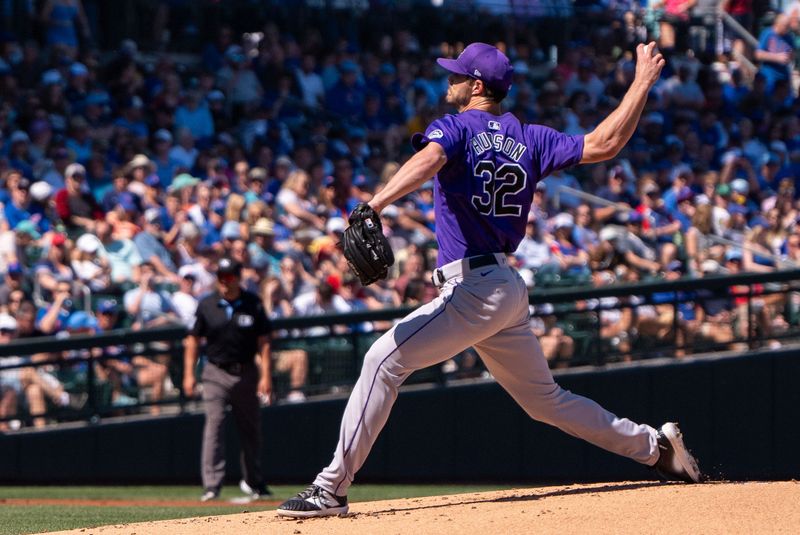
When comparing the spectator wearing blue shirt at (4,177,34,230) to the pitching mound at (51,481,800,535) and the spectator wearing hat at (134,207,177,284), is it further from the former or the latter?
the pitching mound at (51,481,800,535)

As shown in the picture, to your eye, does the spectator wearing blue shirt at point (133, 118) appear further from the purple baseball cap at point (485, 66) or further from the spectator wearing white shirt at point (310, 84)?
the purple baseball cap at point (485, 66)

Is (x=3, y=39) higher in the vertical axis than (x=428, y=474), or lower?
higher

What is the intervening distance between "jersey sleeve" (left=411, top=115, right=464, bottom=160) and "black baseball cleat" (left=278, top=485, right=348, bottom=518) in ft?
4.79

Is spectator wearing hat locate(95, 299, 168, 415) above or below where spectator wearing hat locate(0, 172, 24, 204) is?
below

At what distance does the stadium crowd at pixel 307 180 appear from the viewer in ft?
39.3

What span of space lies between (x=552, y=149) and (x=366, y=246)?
965 mm

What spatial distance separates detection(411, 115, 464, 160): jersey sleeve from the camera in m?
5.67

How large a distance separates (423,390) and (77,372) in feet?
9.32

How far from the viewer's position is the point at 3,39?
14594 millimetres

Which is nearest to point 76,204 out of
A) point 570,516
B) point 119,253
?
point 119,253

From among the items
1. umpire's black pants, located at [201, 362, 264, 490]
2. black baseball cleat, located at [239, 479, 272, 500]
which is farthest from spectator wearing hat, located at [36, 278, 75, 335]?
black baseball cleat, located at [239, 479, 272, 500]

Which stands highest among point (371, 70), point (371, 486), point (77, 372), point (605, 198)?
point (371, 70)

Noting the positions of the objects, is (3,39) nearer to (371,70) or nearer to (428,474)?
(371,70)

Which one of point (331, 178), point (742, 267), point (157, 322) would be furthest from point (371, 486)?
point (742, 267)
